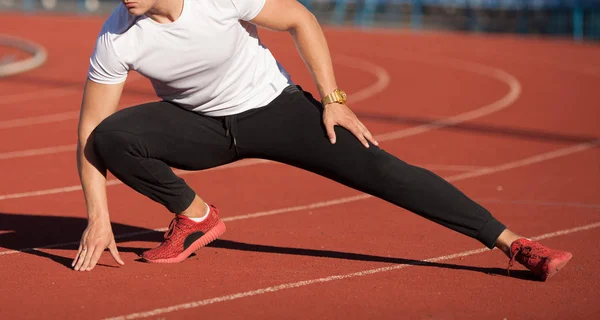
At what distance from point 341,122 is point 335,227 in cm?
160

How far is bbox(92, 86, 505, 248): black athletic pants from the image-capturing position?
4.46 metres

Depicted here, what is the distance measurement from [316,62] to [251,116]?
0.39 metres

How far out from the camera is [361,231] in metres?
5.82

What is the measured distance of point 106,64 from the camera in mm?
4359

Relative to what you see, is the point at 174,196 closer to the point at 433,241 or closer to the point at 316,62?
the point at 316,62

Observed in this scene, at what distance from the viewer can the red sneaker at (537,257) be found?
14.9 feet

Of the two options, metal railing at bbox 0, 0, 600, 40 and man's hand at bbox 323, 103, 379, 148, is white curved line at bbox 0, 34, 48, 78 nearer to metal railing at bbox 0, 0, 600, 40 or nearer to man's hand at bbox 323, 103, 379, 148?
metal railing at bbox 0, 0, 600, 40

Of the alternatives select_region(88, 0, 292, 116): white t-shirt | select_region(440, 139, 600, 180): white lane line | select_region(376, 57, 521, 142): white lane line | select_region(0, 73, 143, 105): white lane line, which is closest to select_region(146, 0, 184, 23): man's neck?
select_region(88, 0, 292, 116): white t-shirt

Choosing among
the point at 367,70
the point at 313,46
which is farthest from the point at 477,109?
the point at 313,46

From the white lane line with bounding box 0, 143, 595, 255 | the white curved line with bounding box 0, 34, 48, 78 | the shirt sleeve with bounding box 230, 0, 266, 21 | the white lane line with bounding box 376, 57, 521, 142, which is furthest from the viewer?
the white curved line with bounding box 0, 34, 48, 78

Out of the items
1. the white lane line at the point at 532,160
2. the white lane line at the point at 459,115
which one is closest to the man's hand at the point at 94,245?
the white lane line at the point at 459,115

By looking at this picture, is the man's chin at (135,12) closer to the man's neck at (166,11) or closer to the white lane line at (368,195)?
the man's neck at (166,11)

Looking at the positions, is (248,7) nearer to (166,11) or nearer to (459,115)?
(166,11)

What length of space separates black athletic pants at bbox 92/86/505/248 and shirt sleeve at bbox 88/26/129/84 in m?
0.23
